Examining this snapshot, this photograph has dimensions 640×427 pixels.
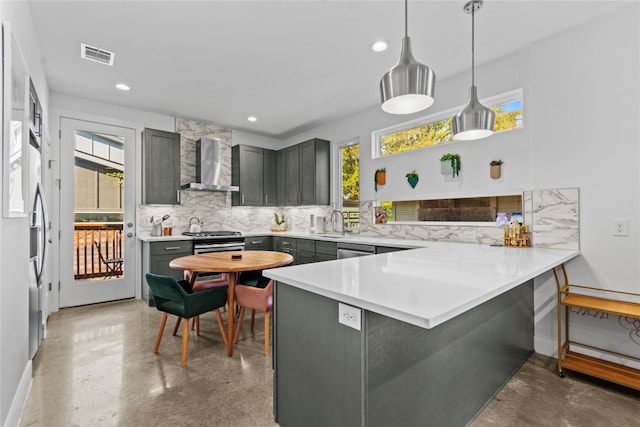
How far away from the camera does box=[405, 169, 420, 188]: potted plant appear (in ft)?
12.5

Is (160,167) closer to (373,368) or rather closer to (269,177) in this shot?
(269,177)

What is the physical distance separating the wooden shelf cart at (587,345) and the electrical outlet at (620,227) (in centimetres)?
44

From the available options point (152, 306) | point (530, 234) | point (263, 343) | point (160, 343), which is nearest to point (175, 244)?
point (152, 306)

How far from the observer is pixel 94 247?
4211 mm

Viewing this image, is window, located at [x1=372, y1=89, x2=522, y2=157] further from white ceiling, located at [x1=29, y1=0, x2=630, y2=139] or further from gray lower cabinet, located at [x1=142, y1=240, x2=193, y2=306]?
gray lower cabinet, located at [x1=142, y1=240, x2=193, y2=306]

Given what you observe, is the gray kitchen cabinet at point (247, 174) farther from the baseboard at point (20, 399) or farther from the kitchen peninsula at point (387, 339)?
the kitchen peninsula at point (387, 339)

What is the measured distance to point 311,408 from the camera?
1.48 m

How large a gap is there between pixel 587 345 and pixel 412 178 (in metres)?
2.25

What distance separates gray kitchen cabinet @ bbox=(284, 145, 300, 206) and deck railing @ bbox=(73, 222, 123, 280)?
2583mm

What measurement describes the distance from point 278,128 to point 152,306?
11.2ft

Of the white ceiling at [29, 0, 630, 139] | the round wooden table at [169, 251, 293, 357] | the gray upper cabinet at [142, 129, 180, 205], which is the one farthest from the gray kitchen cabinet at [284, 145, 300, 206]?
the round wooden table at [169, 251, 293, 357]

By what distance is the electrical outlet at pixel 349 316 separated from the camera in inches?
48.9

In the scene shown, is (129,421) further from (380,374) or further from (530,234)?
(530,234)

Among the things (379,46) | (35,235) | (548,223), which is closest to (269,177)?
(379,46)
